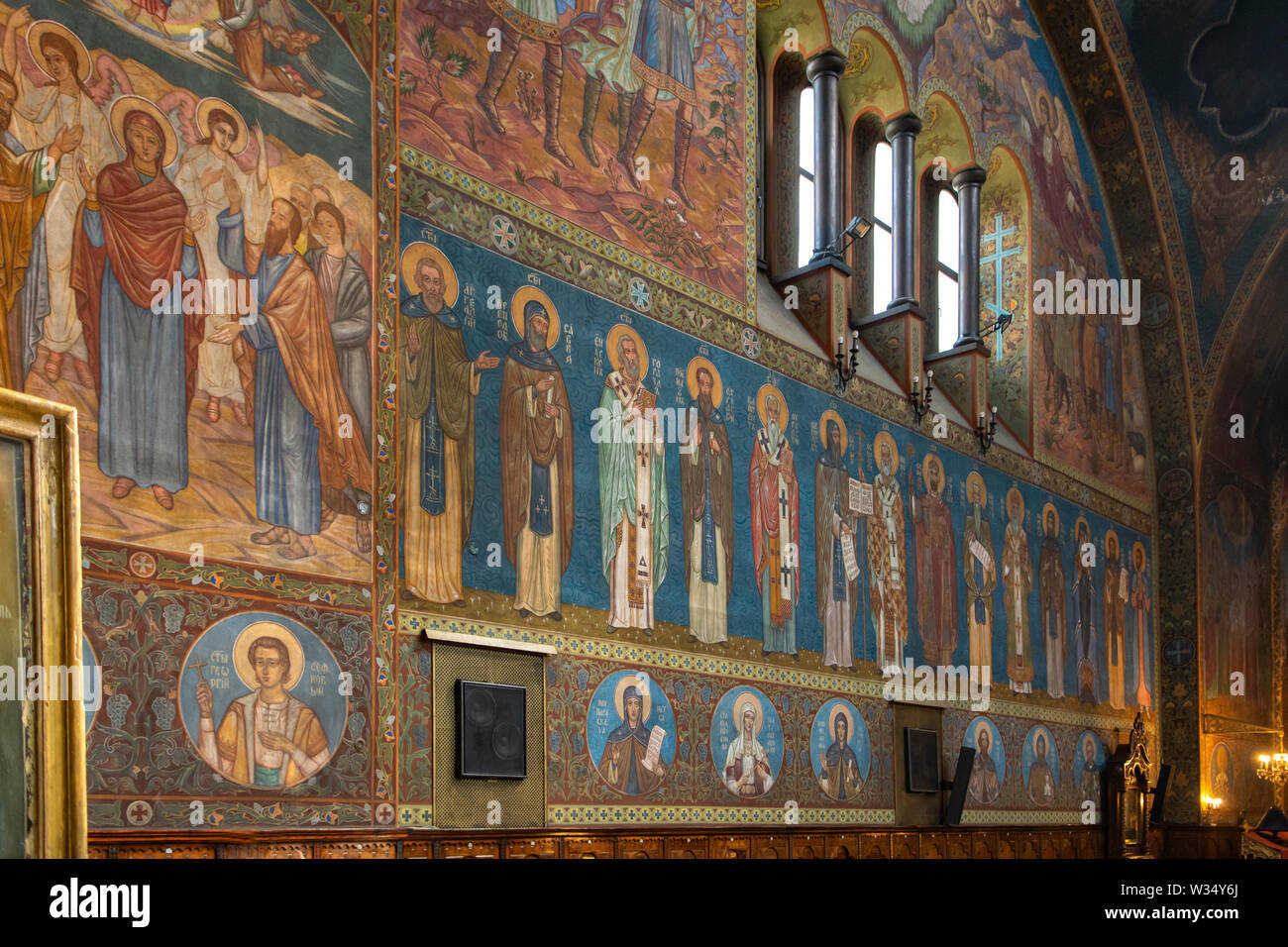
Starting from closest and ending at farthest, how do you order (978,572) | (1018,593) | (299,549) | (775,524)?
(299,549) < (775,524) < (978,572) < (1018,593)

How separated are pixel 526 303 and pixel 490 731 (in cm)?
303

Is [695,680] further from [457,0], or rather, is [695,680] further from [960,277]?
[960,277]

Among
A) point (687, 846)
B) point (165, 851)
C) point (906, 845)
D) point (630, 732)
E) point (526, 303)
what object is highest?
point (526, 303)

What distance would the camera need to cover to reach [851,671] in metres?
12.6

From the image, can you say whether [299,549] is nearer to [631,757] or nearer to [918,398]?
[631,757]

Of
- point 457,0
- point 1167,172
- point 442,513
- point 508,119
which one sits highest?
point 1167,172

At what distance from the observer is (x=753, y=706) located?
11.1 m

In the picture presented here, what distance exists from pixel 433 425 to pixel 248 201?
72.2 inches

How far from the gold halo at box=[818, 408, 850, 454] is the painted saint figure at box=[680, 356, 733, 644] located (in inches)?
65.4

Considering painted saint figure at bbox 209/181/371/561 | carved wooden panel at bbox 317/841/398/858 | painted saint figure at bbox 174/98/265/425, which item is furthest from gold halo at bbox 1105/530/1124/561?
painted saint figure at bbox 174/98/265/425

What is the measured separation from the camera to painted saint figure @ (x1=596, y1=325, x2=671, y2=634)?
9.87 metres

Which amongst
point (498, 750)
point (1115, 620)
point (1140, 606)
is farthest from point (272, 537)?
point (1140, 606)

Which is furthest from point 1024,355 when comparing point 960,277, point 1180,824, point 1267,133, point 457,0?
point 457,0

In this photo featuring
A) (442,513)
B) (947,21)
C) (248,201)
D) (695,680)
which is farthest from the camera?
(947,21)
